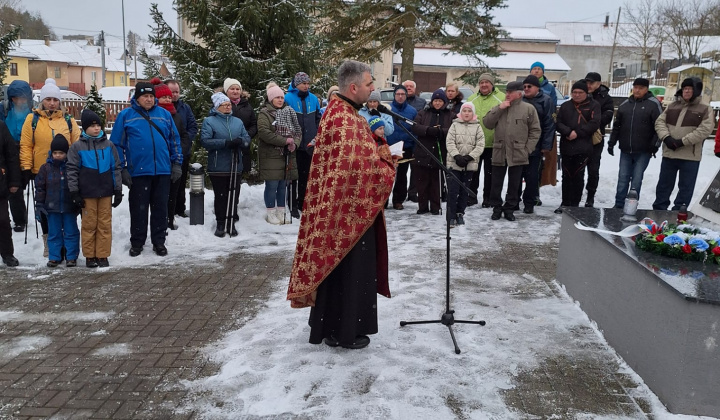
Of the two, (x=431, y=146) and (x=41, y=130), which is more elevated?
(x=41, y=130)

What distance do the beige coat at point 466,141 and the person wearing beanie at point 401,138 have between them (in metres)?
0.82

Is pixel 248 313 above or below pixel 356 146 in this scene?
below

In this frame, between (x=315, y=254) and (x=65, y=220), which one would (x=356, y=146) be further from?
(x=65, y=220)

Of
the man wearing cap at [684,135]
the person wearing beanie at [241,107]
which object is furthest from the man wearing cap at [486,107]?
the person wearing beanie at [241,107]

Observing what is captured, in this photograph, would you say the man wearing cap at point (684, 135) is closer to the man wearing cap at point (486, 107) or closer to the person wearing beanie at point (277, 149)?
the man wearing cap at point (486, 107)

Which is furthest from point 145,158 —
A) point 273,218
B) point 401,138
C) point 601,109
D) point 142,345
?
point 601,109

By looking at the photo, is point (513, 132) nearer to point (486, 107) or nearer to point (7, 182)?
point (486, 107)

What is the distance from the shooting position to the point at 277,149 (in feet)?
28.7

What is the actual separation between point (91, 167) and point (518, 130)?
5883 millimetres

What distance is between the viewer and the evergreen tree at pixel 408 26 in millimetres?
20453

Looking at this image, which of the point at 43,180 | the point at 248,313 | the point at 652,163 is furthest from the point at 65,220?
the point at 652,163

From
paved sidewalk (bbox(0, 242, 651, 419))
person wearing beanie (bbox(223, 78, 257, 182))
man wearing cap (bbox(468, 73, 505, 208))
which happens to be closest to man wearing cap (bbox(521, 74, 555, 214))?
man wearing cap (bbox(468, 73, 505, 208))

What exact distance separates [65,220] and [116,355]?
9.17ft

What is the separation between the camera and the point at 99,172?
649 cm
